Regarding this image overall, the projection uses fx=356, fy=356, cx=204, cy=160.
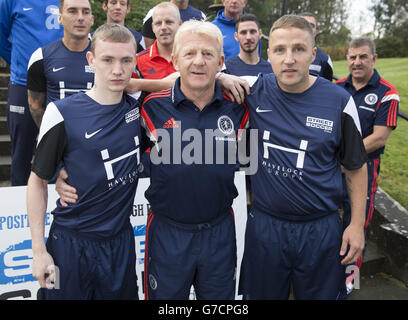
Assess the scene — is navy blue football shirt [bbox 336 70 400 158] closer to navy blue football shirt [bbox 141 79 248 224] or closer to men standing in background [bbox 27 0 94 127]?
navy blue football shirt [bbox 141 79 248 224]

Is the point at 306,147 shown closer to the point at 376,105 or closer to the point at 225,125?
the point at 225,125

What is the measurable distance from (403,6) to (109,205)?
34190 mm

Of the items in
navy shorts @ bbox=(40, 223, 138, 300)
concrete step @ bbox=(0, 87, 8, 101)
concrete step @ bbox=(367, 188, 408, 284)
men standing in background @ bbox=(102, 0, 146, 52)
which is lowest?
concrete step @ bbox=(367, 188, 408, 284)

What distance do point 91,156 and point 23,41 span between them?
7.38 feet

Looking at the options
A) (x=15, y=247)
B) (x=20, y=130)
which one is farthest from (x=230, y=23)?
(x=15, y=247)

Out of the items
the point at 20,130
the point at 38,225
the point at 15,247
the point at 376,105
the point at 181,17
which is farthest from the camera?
the point at 181,17

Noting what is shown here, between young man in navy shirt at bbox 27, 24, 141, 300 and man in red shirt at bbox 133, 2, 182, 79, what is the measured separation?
1.30 metres

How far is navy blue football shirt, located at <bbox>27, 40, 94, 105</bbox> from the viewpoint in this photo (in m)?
3.19

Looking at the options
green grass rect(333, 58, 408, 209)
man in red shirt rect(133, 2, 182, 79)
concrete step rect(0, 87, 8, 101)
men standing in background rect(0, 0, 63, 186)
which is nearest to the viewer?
man in red shirt rect(133, 2, 182, 79)

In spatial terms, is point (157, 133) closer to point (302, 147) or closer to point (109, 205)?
point (109, 205)

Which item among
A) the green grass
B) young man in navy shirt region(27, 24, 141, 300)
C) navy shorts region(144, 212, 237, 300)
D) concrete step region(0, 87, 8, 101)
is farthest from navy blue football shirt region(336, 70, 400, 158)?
concrete step region(0, 87, 8, 101)

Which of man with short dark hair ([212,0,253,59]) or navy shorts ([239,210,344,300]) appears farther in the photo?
man with short dark hair ([212,0,253,59])

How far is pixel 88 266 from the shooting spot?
2.19 meters
